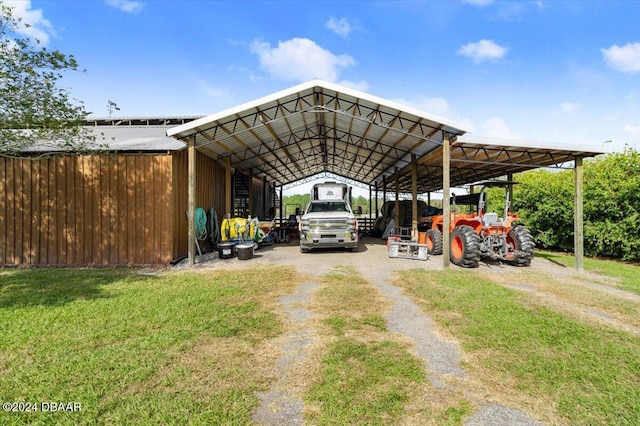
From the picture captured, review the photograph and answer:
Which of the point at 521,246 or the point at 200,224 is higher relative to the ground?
the point at 200,224

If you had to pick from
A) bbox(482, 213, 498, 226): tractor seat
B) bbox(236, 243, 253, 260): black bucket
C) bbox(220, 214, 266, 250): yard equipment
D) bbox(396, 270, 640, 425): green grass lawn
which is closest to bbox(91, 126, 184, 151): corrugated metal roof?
bbox(220, 214, 266, 250): yard equipment

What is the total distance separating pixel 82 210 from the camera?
8.96m

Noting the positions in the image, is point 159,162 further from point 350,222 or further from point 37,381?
point 37,381

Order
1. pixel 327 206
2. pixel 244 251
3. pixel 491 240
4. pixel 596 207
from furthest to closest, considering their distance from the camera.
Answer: pixel 327 206 < pixel 596 207 < pixel 244 251 < pixel 491 240

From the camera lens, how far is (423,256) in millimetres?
9633

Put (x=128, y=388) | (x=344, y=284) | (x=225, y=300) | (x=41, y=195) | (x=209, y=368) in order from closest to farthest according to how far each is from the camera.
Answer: (x=128, y=388) → (x=209, y=368) → (x=225, y=300) → (x=344, y=284) → (x=41, y=195)

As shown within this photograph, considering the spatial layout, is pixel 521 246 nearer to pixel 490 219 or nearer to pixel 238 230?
pixel 490 219

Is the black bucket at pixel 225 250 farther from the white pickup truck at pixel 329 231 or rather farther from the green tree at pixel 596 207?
the green tree at pixel 596 207

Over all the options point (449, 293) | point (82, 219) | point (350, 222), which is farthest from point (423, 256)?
point (82, 219)

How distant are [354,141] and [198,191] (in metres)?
7.66

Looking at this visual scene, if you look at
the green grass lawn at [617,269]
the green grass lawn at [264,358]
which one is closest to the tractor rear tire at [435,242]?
the green grass lawn at [617,269]

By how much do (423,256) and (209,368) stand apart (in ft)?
25.8

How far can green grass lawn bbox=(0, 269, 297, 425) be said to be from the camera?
245 cm

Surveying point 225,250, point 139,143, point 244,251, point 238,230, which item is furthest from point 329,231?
point 139,143
